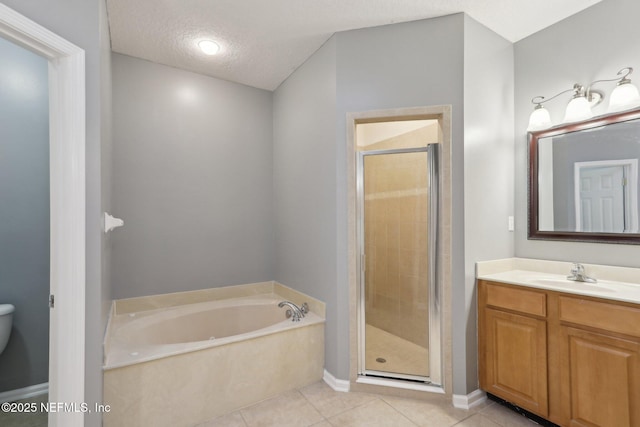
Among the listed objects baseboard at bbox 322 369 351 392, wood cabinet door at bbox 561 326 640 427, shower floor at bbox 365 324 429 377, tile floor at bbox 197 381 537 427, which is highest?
wood cabinet door at bbox 561 326 640 427

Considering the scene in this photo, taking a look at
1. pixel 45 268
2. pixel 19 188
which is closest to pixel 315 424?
pixel 45 268

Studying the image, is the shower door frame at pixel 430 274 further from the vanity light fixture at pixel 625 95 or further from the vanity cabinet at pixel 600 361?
the vanity light fixture at pixel 625 95

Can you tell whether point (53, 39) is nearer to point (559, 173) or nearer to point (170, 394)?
point (170, 394)

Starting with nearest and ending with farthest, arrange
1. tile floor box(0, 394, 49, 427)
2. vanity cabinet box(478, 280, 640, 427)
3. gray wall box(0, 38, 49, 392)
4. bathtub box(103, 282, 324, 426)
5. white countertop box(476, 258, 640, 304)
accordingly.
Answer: vanity cabinet box(478, 280, 640, 427), white countertop box(476, 258, 640, 304), bathtub box(103, 282, 324, 426), tile floor box(0, 394, 49, 427), gray wall box(0, 38, 49, 392)

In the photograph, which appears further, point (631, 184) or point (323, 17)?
point (323, 17)

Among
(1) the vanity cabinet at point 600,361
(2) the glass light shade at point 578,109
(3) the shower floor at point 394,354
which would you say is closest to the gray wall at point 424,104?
(3) the shower floor at point 394,354

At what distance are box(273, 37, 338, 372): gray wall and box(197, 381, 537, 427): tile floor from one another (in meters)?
0.31

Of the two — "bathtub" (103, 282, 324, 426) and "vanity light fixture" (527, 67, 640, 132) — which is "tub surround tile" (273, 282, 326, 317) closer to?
"bathtub" (103, 282, 324, 426)

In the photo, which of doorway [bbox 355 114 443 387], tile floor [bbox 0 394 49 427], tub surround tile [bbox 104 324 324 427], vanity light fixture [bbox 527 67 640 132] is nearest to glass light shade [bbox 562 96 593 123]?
vanity light fixture [bbox 527 67 640 132]

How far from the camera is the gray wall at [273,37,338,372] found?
90.7 inches

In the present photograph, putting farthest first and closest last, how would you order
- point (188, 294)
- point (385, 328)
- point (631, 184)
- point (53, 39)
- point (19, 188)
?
1. point (188, 294)
2. point (385, 328)
3. point (19, 188)
4. point (631, 184)
5. point (53, 39)

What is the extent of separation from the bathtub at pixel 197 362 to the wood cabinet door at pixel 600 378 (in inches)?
62.0

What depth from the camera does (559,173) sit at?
2.08 m

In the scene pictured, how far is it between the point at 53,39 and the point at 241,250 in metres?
2.15
